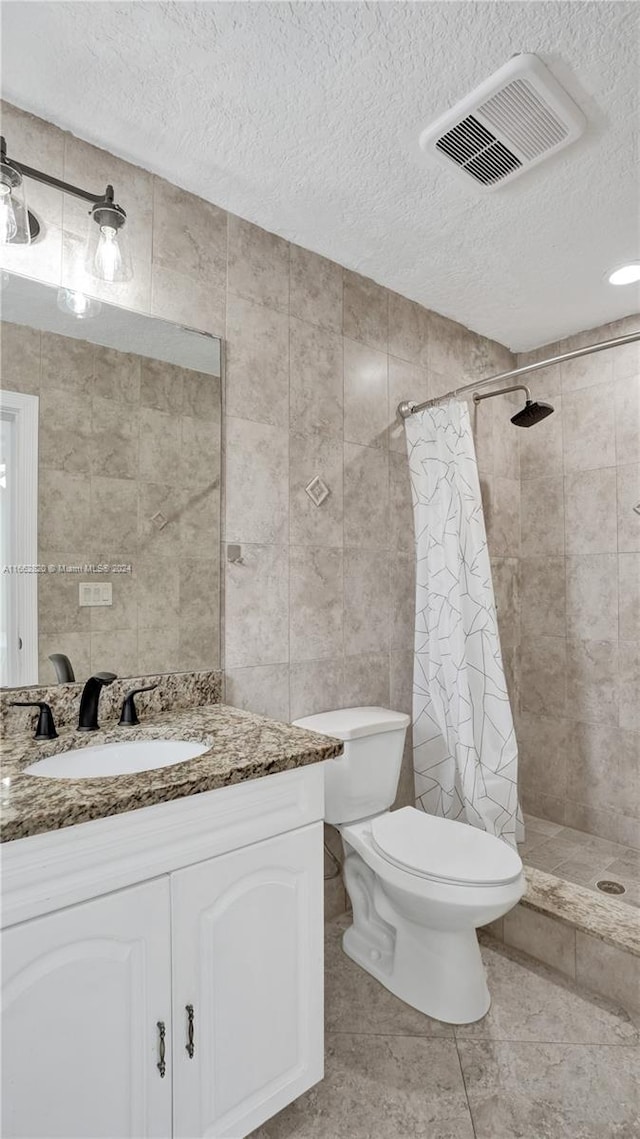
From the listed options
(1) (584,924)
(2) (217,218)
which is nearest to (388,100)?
(2) (217,218)

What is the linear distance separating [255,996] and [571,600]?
216 centimetres

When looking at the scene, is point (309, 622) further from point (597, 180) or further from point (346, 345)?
point (597, 180)

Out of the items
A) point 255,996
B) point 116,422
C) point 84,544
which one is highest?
point 116,422

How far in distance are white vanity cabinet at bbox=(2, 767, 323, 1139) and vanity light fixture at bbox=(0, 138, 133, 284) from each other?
4.19 feet

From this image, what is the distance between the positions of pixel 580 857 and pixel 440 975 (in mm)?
1072

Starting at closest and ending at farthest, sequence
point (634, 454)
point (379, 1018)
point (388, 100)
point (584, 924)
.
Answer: point (388, 100) < point (379, 1018) < point (584, 924) < point (634, 454)

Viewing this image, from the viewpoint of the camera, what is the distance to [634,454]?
252 cm

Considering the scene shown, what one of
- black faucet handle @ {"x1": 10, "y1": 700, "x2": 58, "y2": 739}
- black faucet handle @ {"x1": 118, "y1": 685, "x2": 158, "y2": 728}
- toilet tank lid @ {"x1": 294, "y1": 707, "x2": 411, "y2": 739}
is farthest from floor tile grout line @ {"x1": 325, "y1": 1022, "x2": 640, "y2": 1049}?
black faucet handle @ {"x1": 10, "y1": 700, "x2": 58, "y2": 739}

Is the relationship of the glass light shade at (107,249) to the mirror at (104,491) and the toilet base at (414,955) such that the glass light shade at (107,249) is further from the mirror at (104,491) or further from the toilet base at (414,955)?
the toilet base at (414,955)

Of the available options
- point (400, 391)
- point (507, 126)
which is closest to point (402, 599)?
point (400, 391)

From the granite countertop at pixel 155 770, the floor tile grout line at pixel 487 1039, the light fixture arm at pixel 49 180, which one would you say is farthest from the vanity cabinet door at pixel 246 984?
the light fixture arm at pixel 49 180

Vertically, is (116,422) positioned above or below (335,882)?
above

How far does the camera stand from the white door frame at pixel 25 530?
1398mm

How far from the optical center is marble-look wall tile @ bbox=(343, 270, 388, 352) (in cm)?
Answer: 215
